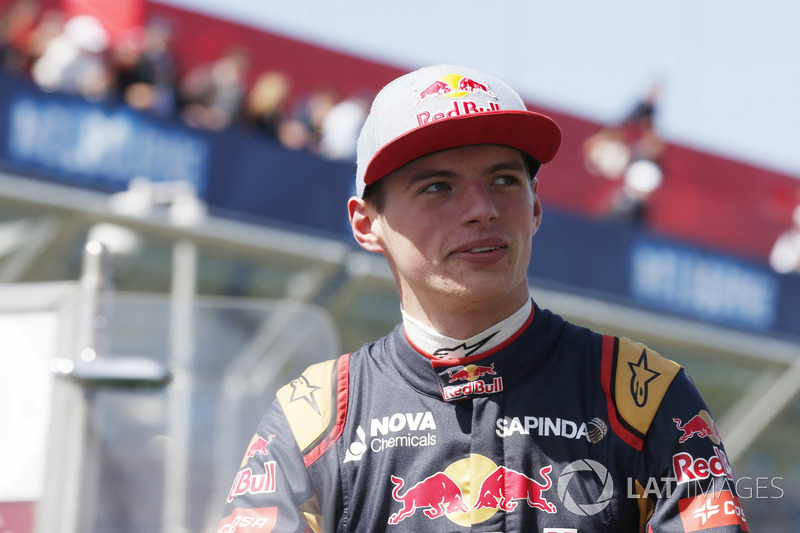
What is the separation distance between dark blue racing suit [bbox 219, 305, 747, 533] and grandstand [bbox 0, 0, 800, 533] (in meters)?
1.67

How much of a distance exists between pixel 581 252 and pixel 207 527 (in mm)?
7261

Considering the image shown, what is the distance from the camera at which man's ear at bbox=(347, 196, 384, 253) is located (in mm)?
2266

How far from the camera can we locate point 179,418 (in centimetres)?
413

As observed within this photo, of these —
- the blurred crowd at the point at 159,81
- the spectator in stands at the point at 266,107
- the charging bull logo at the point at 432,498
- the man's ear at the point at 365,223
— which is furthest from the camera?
the spectator in stands at the point at 266,107

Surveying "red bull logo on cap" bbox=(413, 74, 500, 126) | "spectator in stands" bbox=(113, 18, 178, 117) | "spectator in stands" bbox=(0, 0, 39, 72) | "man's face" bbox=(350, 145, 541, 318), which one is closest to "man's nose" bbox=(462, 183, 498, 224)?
"man's face" bbox=(350, 145, 541, 318)

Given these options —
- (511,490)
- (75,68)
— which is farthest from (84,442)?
(75,68)

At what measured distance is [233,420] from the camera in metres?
4.23

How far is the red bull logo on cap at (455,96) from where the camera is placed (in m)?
2.06

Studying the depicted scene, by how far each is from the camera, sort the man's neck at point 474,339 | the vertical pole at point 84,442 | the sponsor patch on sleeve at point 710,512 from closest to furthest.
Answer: the sponsor patch on sleeve at point 710,512
the man's neck at point 474,339
the vertical pole at point 84,442

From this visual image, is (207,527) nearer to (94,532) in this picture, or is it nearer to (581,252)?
(94,532)

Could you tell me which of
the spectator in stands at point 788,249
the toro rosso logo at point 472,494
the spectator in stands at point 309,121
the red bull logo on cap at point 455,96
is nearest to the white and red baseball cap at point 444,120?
the red bull logo on cap at point 455,96

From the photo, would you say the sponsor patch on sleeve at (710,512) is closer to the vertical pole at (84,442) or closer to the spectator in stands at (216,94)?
the vertical pole at (84,442)

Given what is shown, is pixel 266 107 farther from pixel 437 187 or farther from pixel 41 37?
pixel 437 187

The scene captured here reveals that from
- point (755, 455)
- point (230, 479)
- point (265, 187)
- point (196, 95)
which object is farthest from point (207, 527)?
point (755, 455)
